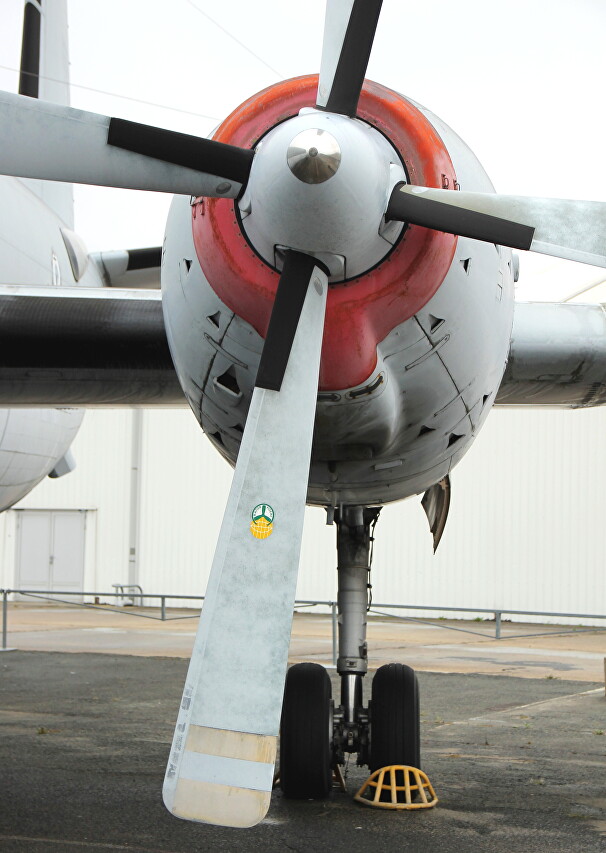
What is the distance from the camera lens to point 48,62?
1113 centimetres

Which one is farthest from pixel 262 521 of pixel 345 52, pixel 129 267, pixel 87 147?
pixel 129 267

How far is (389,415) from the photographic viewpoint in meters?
4.98

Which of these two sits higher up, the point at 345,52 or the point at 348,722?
the point at 345,52

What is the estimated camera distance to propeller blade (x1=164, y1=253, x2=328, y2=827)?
149 inches

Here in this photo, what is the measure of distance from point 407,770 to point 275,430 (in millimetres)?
3020

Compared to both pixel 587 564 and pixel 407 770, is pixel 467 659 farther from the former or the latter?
pixel 407 770

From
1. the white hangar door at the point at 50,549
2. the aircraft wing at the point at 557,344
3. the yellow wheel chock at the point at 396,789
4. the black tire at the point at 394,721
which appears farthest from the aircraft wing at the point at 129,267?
the white hangar door at the point at 50,549

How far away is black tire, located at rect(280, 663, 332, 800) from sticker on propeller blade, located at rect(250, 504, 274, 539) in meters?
2.43

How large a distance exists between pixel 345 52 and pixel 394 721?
13.5ft

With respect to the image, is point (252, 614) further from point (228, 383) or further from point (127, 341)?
point (127, 341)

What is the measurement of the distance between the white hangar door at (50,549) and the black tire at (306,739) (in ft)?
80.0

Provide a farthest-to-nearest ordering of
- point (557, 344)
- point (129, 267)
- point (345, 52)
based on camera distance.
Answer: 1. point (129, 267)
2. point (557, 344)
3. point (345, 52)

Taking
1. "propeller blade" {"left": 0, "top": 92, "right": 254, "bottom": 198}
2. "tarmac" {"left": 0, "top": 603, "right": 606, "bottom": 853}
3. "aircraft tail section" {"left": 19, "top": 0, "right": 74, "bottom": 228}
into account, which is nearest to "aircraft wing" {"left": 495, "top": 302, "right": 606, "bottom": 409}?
"propeller blade" {"left": 0, "top": 92, "right": 254, "bottom": 198}

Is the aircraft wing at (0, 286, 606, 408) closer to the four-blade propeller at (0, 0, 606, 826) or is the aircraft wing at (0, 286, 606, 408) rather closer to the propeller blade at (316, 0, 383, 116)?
the four-blade propeller at (0, 0, 606, 826)
